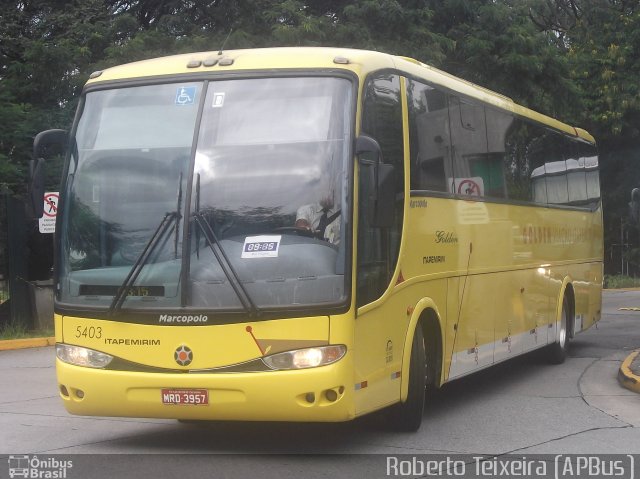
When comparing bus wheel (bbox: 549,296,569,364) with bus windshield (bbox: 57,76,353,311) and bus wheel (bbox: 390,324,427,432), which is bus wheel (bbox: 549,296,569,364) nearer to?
bus wheel (bbox: 390,324,427,432)

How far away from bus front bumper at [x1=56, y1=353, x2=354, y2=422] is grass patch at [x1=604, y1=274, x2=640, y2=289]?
30130mm

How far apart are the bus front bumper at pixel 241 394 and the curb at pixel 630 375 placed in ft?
18.1

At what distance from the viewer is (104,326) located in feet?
27.7

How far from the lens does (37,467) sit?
8.02 metres

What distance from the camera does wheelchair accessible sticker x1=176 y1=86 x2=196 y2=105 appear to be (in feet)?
28.5

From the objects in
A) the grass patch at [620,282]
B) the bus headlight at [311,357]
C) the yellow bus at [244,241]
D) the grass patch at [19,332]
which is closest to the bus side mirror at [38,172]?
the yellow bus at [244,241]

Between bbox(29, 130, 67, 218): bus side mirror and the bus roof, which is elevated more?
the bus roof

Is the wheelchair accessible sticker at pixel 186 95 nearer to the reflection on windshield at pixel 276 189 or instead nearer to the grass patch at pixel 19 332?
the reflection on windshield at pixel 276 189

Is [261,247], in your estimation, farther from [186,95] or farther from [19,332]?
[19,332]

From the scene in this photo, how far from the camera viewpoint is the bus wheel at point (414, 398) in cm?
937

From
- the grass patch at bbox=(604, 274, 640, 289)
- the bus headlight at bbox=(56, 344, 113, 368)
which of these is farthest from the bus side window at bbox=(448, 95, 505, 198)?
the grass patch at bbox=(604, 274, 640, 289)

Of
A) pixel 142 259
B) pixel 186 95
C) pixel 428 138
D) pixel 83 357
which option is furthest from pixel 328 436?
pixel 186 95

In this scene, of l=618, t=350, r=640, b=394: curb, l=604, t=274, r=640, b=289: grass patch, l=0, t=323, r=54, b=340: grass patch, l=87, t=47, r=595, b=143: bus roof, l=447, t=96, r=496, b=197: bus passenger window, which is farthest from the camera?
l=604, t=274, r=640, b=289: grass patch

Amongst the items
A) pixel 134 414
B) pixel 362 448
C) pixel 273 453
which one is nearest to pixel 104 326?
pixel 134 414
